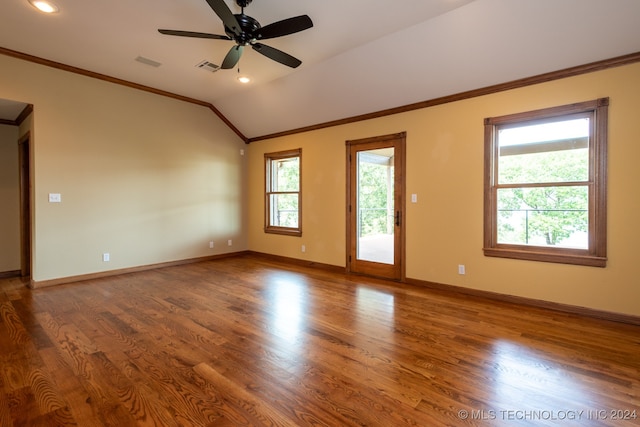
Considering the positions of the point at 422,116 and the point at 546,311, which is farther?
the point at 422,116

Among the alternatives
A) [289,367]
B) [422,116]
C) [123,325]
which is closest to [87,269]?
[123,325]

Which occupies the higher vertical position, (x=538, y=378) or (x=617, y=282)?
(x=617, y=282)

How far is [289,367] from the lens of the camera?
7.23 ft

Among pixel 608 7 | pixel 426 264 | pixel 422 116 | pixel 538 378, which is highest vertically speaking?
pixel 608 7

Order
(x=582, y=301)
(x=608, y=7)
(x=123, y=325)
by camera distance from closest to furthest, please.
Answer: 1. (x=608, y=7)
2. (x=123, y=325)
3. (x=582, y=301)

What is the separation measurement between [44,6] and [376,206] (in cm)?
459

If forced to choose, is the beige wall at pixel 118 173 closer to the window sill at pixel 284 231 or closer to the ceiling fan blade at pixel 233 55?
the window sill at pixel 284 231

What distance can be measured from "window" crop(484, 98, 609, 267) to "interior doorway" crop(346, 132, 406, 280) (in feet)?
3.97

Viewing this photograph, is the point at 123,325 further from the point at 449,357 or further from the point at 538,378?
the point at 538,378

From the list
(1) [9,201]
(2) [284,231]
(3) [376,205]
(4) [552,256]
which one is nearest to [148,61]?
(1) [9,201]

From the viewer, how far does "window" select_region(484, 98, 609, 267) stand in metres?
3.15

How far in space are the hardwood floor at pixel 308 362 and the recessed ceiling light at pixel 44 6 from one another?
3.18m

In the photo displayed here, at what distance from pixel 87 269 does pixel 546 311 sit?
6.27 meters

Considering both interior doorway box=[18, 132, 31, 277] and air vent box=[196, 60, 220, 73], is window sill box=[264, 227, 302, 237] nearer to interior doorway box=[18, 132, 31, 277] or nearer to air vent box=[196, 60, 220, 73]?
air vent box=[196, 60, 220, 73]
